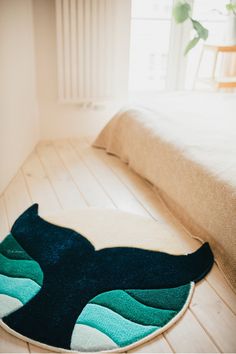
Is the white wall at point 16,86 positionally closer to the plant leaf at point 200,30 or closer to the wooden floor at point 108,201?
the wooden floor at point 108,201

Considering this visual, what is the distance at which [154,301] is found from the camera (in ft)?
4.60

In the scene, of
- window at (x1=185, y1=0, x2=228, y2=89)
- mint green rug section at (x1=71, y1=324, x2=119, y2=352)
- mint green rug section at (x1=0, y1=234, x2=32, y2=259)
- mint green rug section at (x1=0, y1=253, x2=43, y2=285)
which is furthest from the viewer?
window at (x1=185, y1=0, x2=228, y2=89)

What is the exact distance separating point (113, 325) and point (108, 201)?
912 mm

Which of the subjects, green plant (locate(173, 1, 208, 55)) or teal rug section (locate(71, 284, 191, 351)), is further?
green plant (locate(173, 1, 208, 55))

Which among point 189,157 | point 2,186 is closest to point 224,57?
point 189,157

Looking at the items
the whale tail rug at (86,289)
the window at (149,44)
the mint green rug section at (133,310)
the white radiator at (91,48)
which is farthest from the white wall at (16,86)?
the mint green rug section at (133,310)

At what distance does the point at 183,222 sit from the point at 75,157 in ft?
3.62

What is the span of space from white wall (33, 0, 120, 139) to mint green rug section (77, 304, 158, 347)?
197 cm

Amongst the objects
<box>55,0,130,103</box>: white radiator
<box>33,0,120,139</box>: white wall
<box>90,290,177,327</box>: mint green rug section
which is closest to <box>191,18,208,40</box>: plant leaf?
<box>55,0,130,103</box>: white radiator

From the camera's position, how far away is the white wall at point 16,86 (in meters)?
2.14

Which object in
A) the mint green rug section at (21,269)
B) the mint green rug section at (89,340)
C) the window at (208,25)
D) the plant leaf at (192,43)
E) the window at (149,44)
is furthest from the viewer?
the window at (208,25)

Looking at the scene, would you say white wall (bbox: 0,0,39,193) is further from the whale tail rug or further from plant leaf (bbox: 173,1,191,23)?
plant leaf (bbox: 173,1,191,23)

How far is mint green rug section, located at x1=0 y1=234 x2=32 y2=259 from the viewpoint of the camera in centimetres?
162

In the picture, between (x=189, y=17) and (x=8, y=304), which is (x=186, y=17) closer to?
(x=189, y=17)
